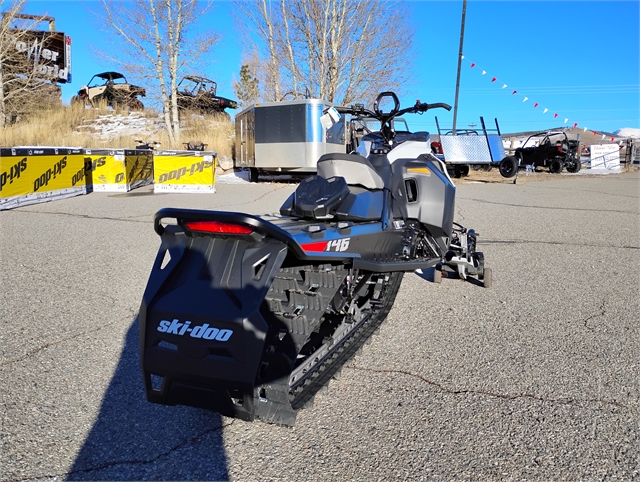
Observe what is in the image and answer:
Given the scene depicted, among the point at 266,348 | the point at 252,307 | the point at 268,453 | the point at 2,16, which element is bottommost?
the point at 268,453

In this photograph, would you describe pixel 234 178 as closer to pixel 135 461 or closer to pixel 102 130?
pixel 102 130

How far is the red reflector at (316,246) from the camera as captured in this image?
7.60ft

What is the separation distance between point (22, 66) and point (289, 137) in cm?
1599

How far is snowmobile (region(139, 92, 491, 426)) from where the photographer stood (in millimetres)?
2092

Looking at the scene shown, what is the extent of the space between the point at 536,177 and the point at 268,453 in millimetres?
22234

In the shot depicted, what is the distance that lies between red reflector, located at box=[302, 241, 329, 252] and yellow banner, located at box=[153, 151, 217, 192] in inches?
486

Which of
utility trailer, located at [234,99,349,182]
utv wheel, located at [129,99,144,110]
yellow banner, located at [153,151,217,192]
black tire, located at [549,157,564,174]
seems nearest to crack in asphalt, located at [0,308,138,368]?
yellow banner, located at [153,151,217,192]

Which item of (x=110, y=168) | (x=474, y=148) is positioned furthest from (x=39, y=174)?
(x=474, y=148)

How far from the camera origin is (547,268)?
5.79 metres

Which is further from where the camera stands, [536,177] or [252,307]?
[536,177]

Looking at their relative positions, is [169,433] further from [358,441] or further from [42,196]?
[42,196]

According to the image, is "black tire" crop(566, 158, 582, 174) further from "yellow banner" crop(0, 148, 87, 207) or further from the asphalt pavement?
"yellow banner" crop(0, 148, 87, 207)

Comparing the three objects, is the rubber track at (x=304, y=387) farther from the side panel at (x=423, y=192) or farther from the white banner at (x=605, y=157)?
the white banner at (x=605, y=157)

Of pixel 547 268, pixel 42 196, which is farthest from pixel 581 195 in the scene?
pixel 42 196
